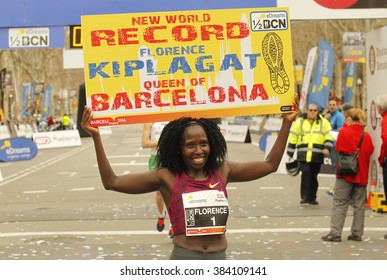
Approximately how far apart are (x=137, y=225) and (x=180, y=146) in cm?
755

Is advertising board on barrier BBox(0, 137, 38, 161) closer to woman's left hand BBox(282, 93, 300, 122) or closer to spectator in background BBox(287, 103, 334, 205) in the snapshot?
spectator in background BBox(287, 103, 334, 205)

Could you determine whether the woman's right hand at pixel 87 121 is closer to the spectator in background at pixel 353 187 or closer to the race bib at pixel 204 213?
the race bib at pixel 204 213

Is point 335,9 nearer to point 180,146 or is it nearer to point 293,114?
point 293,114

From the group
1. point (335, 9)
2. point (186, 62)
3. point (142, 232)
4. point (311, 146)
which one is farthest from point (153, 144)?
point (335, 9)

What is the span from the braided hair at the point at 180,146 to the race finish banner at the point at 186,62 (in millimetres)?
399

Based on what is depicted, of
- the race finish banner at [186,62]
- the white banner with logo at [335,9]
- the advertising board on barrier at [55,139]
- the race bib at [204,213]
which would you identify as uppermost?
the white banner with logo at [335,9]

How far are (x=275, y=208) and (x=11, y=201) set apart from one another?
5.39 meters

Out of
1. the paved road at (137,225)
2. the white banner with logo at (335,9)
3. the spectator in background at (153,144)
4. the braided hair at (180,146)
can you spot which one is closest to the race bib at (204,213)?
the braided hair at (180,146)

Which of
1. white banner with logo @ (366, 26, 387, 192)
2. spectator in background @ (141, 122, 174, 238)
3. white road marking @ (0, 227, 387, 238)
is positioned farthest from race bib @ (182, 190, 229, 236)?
white banner with logo @ (366, 26, 387, 192)

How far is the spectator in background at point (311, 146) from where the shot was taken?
14383mm

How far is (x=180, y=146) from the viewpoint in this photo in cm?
482

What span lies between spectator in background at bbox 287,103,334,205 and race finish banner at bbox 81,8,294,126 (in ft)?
29.8

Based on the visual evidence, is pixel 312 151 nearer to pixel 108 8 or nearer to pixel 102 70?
pixel 108 8

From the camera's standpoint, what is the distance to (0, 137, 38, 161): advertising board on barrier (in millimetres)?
30078
